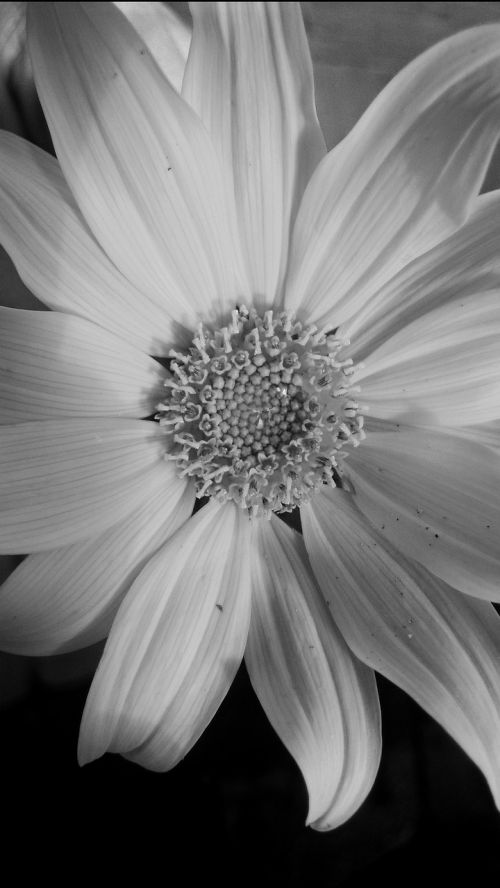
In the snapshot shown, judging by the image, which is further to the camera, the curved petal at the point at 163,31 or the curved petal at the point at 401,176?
the curved petal at the point at 163,31

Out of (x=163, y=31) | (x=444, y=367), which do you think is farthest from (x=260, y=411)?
(x=163, y=31)

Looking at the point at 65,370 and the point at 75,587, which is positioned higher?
the point at 65,370

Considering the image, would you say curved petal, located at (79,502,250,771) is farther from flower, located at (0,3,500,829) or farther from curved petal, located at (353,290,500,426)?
curved petal, located at (353,290,500,426)

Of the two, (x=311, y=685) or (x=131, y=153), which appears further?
(x=311, y=685)

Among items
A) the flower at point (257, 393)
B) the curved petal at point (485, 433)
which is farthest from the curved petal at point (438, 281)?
the curved petal at point (485, 433)

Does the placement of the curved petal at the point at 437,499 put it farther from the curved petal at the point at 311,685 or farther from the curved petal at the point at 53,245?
the curved petal at the point at 53,245

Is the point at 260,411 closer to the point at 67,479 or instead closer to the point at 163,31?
the point at 67,479

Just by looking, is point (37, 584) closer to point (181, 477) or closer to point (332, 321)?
point (181, 477)

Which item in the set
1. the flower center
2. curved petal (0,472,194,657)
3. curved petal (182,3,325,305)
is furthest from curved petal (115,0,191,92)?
curved petal (0,472,194,657)
